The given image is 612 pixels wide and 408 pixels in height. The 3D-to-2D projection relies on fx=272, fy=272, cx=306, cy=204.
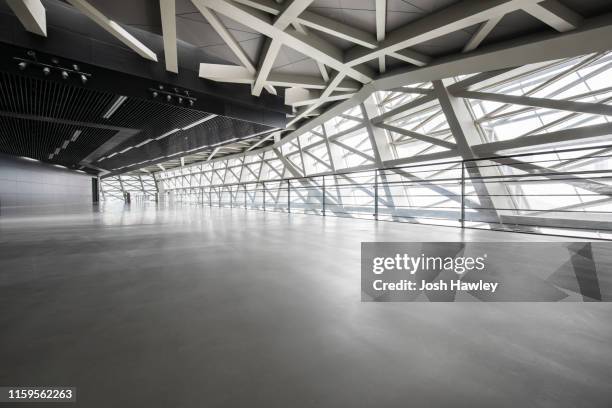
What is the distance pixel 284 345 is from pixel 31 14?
752 cm

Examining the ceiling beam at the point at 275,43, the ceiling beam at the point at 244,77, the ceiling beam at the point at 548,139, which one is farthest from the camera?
the ceiling beam at the point at 244,77

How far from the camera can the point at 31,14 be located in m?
5.01

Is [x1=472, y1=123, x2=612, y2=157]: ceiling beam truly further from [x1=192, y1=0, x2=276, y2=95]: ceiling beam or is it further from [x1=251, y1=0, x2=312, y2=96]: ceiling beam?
[x1=192, y1=0, x2=276, y2=95]: ceiling beam

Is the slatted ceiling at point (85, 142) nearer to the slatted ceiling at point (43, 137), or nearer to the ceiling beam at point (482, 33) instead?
the slatted ceiling at point (43, 137)

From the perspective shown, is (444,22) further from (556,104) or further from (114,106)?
(114,106)

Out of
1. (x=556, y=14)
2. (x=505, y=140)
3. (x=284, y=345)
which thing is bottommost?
(x=284, y=345)

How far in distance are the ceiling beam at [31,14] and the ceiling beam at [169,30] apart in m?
2.16

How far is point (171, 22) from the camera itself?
17.7 feet

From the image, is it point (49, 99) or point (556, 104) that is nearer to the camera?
point (556, 104)

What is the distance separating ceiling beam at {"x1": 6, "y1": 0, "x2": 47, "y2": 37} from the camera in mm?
4801

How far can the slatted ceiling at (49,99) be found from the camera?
22.4ft

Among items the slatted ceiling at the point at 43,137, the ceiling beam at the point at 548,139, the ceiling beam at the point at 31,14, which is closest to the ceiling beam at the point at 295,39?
the ceiling beam at the point at 31,14

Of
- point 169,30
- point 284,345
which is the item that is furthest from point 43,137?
point 284,345

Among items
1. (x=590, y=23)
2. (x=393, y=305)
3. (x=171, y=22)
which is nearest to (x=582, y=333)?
(x=393, y=305)
